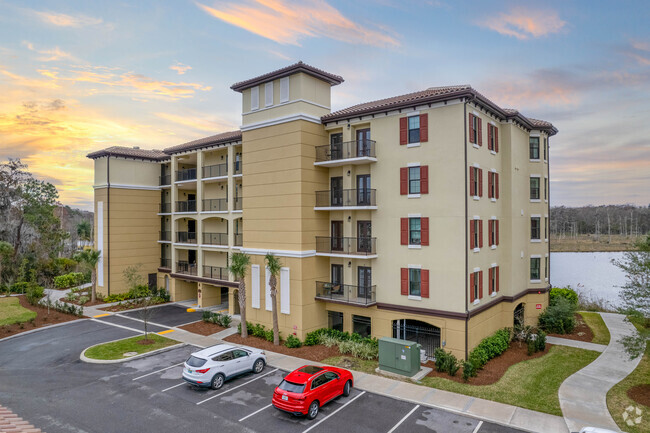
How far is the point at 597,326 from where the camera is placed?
87.5 feet

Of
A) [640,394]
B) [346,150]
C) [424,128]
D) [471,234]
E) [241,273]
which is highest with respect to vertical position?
[424,128]

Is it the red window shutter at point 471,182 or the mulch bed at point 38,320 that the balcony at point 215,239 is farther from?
the red window shutter at point 471,182

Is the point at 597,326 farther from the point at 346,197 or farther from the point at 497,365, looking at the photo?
the point at 346,197

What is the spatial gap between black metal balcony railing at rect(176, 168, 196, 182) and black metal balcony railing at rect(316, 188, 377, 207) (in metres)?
15.4

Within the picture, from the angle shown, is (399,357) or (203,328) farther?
(203,328)

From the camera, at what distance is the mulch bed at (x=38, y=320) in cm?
2608

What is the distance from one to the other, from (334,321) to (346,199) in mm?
7729

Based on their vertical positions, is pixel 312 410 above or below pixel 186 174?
below

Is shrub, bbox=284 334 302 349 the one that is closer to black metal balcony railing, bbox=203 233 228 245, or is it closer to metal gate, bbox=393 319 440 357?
metal gate, bbox=393 319 440 357

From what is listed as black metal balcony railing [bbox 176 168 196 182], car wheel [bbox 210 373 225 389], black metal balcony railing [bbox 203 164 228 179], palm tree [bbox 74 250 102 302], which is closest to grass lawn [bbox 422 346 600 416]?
car wheel [bbox 210 373 225 389]

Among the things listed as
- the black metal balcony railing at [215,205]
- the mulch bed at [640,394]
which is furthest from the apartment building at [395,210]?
the black metal balcony railing at [215,205]

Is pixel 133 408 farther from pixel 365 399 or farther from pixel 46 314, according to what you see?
pixel 46 314

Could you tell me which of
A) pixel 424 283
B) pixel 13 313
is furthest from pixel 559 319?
pixel 13 313

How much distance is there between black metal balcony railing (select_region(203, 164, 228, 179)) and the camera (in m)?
31.7
